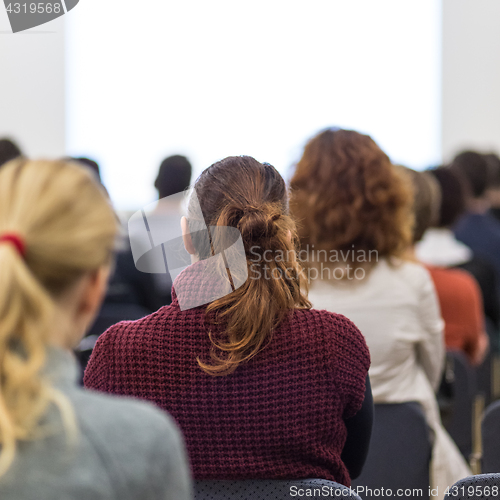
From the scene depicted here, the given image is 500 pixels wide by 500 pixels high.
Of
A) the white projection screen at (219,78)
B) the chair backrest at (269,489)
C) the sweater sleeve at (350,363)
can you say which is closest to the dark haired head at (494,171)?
the white projection screen at (219,78)

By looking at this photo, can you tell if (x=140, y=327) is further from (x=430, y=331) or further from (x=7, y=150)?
(x=7, y=150)

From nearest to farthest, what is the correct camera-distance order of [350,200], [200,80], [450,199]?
1. [350,200]
2. [450,199]
3. [200,80]

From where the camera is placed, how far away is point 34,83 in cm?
476

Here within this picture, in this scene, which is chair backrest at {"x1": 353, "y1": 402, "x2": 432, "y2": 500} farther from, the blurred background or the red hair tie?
the blurred background

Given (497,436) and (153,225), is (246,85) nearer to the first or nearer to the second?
(153,225)

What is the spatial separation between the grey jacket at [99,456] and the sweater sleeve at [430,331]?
1.12 m

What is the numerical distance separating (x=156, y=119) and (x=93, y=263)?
413 centimetres

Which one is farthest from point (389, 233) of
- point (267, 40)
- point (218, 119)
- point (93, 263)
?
point (267, 40)

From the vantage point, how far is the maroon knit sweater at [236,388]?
1.02 m

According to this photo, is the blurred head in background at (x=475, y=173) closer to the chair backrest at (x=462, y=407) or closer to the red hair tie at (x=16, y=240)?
the chair backrest at (x=462, y=407)

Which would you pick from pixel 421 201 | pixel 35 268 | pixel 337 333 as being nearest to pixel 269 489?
pixel 337 333

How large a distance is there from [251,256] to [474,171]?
2620 mm

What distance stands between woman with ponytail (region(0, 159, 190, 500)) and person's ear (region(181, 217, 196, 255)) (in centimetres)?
47

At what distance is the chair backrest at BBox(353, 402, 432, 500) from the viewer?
1.55 metres
